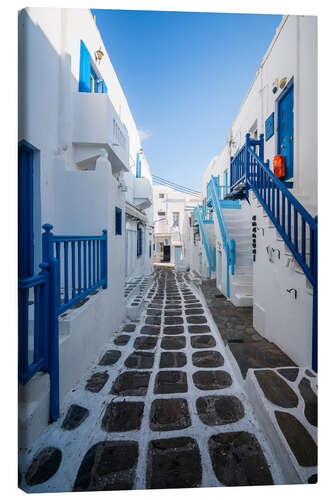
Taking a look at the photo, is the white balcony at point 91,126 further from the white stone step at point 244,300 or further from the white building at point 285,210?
the white stone step at point 244,300

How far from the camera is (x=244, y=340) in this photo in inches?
115

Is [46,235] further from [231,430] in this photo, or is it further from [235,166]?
[235,166]

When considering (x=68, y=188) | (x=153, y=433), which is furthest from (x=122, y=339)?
(x=68, y=188)

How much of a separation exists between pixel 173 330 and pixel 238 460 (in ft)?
7.42

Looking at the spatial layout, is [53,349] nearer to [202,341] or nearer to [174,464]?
[174,464]

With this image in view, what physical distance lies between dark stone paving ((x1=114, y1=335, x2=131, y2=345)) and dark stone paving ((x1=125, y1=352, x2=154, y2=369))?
38 centimetres

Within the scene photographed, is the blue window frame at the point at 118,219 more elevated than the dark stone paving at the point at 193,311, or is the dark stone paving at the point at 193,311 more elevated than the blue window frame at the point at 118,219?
the blue window frame at the point at 118,219

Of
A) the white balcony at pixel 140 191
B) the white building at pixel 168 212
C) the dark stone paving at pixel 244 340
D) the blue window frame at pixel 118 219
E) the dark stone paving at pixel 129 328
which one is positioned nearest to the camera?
the dark stone paving at pixel 244 340

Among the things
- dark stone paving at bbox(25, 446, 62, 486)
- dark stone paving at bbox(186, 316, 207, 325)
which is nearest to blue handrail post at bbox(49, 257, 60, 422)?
dark stone paving at bbox(25, 446, 62, 486)

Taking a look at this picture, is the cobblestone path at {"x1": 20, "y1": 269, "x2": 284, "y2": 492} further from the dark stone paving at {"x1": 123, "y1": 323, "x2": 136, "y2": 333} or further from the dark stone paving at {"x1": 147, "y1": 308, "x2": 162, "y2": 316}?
the dark stone paving at {"x1": 147, "y1": 308, "x2": 162, "y2": 316}

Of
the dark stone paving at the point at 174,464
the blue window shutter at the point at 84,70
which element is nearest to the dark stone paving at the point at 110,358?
the dark stone paving at the point at 174,464

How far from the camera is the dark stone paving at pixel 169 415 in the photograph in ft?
5.20

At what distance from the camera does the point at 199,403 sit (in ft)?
5.95

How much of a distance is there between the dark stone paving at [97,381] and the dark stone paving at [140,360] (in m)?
0.29
